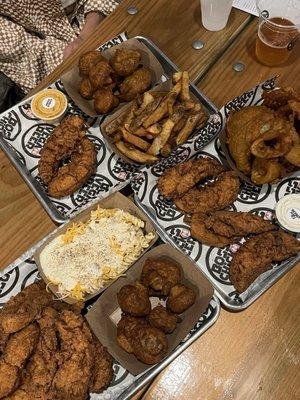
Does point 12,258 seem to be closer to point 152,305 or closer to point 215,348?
point 152,305

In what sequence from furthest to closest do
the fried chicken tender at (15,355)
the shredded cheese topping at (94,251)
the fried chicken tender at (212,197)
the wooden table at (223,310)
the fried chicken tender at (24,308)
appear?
1. the fried chicken tender at (212,197)
2. the shredded cheese topping at (94,251)
3. the wooden table at (223,310)
4. the fried chicken tender at (24,308)
5. the fried chicken tender at (15,355)

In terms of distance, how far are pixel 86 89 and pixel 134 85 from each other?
1.08ft

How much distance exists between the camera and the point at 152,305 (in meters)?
2.40

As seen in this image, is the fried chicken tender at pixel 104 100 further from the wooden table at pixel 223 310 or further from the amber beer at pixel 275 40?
the amber beer at pixel 275 40

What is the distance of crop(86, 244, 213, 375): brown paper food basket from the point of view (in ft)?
7.13

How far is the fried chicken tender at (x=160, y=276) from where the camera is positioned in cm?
226

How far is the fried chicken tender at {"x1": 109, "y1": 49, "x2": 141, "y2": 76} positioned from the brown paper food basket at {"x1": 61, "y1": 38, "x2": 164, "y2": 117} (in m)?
0.16

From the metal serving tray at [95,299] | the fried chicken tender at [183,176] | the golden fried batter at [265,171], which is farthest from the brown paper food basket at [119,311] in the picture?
the golden fried batter at [265,171]

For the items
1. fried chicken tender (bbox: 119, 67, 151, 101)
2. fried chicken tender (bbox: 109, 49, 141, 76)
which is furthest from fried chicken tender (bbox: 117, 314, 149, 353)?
fried chicken tender (bbox: 109, 49, 141, 76)

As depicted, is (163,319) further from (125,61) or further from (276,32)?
(276,32)

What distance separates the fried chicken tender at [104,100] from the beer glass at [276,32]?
1150 millimetres

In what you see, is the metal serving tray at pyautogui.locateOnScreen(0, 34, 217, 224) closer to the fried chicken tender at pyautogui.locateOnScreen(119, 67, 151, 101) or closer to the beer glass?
the fried chicken tender at pyautogui.locateOnScreen(119, 67, 151, 101)

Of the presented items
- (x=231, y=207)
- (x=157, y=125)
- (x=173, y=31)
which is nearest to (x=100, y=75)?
(x=157, y=125)

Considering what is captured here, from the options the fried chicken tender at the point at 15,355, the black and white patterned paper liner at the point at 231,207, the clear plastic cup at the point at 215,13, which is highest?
the clear plastic cup at the point at 215,13
